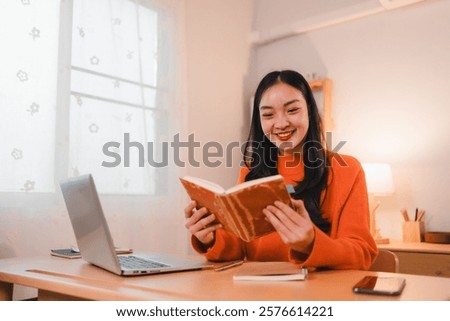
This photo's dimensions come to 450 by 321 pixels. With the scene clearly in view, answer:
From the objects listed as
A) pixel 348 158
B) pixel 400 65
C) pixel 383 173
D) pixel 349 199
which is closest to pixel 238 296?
pixel 349 199

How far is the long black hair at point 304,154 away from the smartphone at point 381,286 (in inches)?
17.0

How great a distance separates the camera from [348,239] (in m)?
1.09

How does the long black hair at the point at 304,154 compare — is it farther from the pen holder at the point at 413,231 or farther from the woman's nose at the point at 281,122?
the pen holder at the point at 413,231

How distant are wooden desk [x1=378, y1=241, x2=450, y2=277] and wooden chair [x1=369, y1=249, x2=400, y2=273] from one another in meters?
0.92

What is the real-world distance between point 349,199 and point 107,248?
66 cm

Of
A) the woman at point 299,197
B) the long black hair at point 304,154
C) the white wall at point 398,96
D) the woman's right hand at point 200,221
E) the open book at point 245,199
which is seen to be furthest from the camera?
the white wall at point 398,96

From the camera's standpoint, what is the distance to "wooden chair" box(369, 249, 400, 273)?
4.00 ft

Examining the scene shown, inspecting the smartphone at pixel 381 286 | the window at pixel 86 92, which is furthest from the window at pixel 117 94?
the smartphone at pixel 381 286

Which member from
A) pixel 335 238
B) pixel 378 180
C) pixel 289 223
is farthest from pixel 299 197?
pixel 378 180

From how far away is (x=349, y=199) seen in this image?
1206mm

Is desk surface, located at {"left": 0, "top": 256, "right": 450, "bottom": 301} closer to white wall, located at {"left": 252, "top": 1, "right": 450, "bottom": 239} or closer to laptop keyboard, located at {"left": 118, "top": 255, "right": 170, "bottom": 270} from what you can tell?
laptop keyboard, located at {"left": 118, "top": 255, "right": 170, "bottom": 270}

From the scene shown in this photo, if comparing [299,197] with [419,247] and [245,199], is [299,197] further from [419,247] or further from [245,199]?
[419,247]

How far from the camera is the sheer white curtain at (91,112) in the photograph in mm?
1731

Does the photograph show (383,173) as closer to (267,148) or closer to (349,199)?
(267,148)
